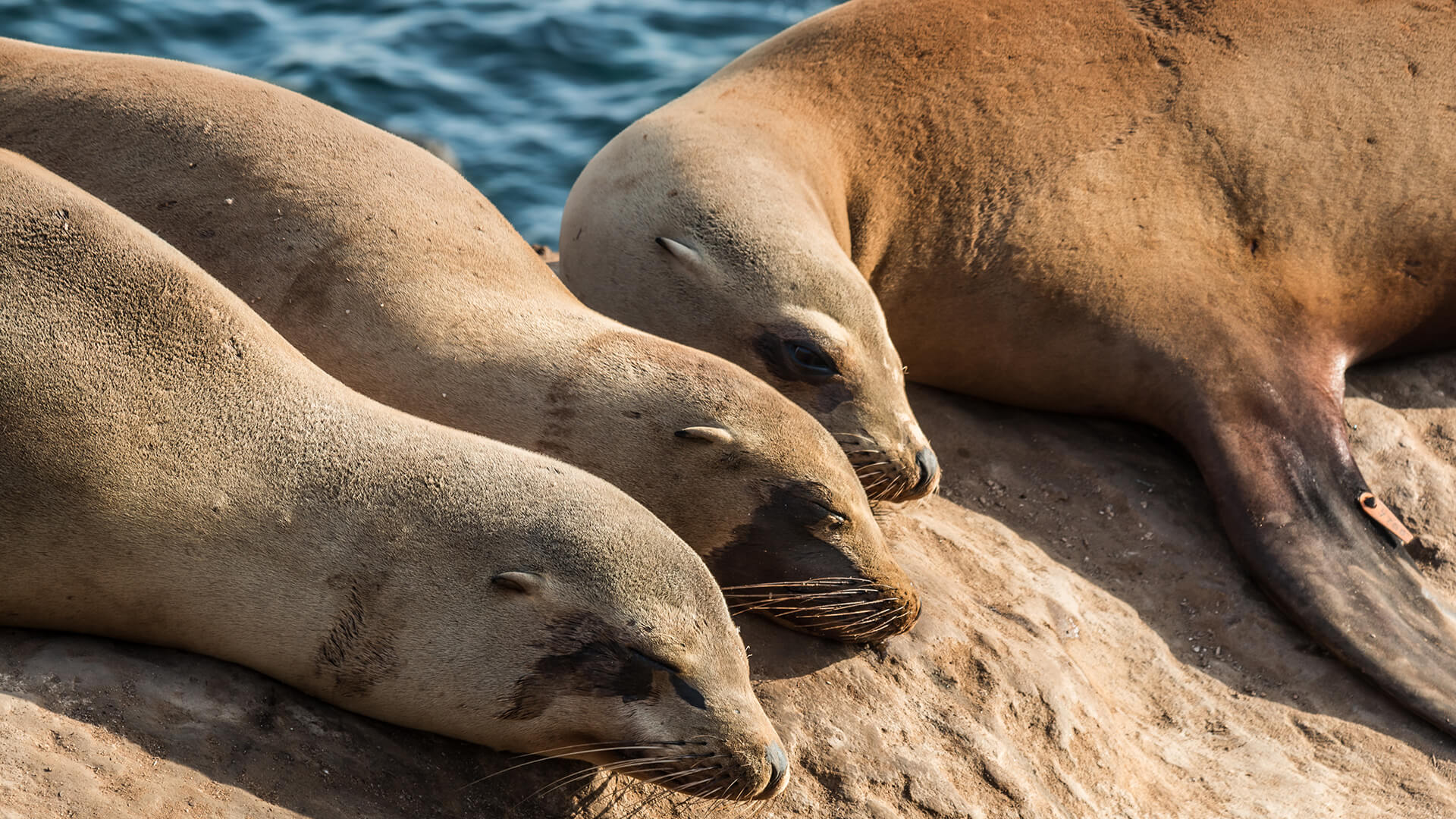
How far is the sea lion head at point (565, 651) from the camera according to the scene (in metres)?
3.16

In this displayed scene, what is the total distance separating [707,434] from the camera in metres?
3.86

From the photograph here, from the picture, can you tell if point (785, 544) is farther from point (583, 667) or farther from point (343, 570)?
point (343, 570)

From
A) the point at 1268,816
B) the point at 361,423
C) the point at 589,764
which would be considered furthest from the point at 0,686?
the point at 1268,816

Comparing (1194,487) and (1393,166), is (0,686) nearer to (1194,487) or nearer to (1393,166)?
(1194,487)

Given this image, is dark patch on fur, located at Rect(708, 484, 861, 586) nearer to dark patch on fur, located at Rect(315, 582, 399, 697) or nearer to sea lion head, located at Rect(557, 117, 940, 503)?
sea lion head, located at Rect(557, 117, 940, 503)

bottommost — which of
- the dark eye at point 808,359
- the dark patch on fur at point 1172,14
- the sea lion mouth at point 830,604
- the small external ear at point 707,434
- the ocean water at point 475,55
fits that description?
the ocean water at point 475,55

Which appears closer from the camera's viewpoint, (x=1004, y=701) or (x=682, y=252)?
(x=1004, y=701)

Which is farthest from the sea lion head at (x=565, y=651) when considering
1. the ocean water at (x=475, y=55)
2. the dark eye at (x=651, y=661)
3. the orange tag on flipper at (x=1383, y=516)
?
the ocean water at (x=475, y=55)

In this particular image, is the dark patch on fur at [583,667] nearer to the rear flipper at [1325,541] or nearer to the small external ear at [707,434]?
the small external ear at [707,434]

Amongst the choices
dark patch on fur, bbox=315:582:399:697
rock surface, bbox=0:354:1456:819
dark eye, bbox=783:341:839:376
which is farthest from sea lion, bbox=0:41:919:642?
dark patch on fur, bbox=315:582:399:697

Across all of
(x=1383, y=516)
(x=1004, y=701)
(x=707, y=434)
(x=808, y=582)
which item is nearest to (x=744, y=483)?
(x=707, y=434)

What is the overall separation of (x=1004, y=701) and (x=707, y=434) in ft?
3.97

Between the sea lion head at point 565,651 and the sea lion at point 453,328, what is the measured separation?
2.18 ft

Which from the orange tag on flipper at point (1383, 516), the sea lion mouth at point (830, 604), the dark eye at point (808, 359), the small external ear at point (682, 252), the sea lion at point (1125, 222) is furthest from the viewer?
the orange tag on flipper at point (1383, 516)
